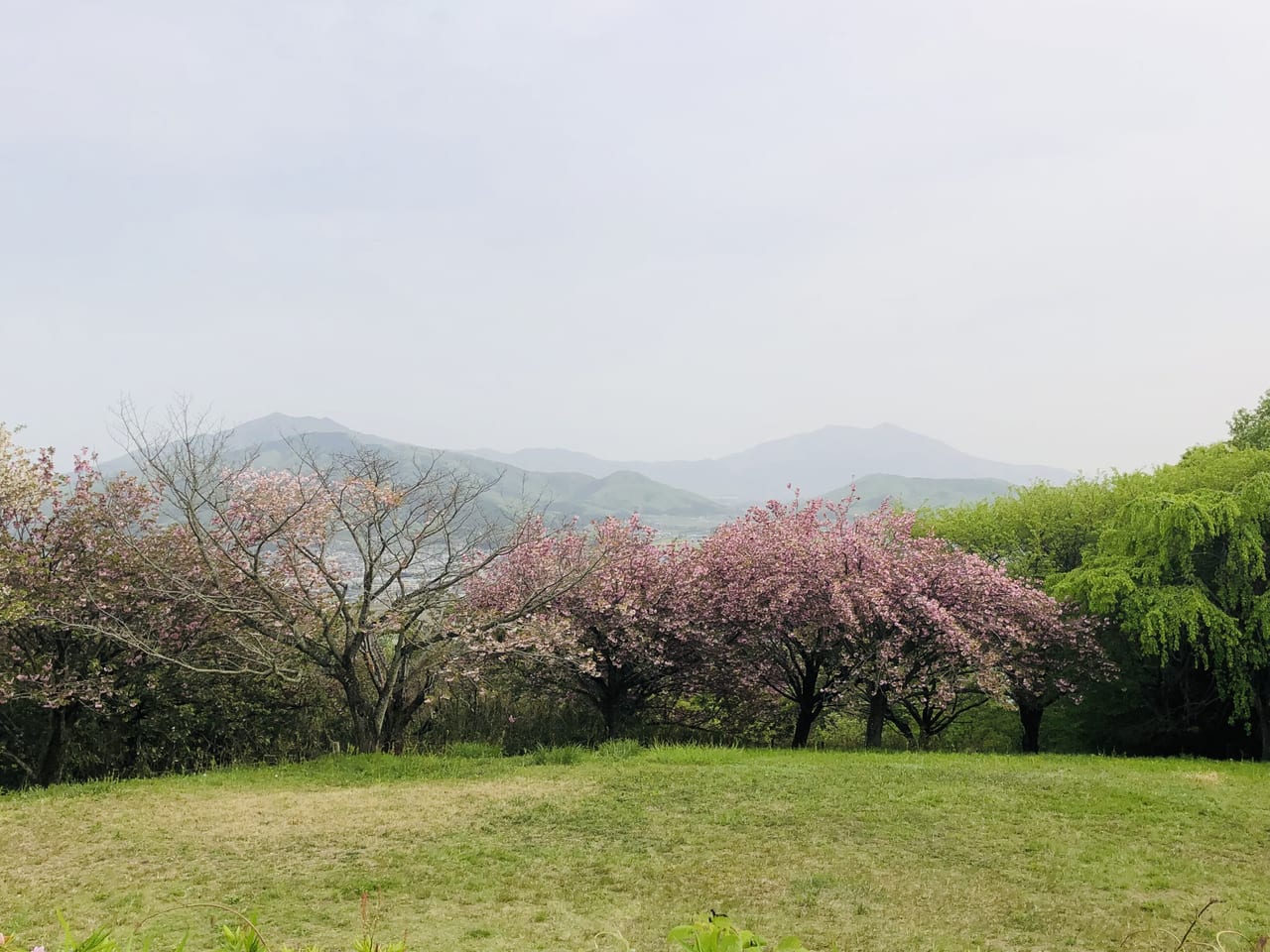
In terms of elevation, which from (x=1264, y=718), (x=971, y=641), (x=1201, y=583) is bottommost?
(x=1264, y=718)

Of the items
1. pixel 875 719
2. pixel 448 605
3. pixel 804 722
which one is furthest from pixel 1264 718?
pixel 448 605

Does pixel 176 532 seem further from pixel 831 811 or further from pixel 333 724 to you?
pixel 831 811

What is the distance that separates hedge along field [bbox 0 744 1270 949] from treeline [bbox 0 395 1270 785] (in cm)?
397

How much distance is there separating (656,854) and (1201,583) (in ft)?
49.9

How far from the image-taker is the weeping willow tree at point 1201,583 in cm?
1769

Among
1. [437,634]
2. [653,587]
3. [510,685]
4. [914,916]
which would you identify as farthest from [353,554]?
[914,916]

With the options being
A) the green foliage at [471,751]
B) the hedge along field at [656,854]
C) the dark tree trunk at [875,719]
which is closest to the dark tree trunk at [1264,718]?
the hedge along field at [656,854]

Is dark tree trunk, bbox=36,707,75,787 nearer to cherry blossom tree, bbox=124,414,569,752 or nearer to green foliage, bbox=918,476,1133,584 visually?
cherry blossom tree, bbox=124,414,569,752

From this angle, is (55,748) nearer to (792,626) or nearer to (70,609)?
(70,609)

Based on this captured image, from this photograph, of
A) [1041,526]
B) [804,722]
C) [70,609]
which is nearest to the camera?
Answer: [70,609]

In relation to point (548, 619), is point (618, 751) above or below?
below

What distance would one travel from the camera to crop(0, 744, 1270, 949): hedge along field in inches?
300

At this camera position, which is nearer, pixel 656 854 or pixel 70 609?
pixel 656 854

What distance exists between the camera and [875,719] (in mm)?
20547
